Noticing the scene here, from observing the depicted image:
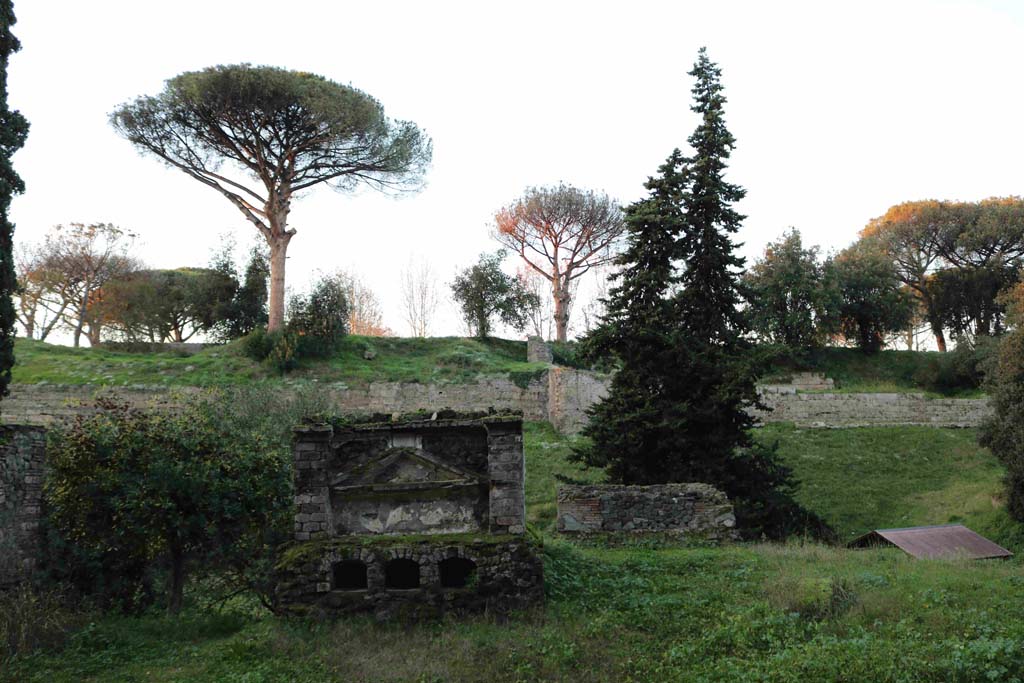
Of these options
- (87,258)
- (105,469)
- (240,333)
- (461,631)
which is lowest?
(461,631)

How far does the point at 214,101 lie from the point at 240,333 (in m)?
8.27

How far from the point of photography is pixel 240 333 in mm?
29609

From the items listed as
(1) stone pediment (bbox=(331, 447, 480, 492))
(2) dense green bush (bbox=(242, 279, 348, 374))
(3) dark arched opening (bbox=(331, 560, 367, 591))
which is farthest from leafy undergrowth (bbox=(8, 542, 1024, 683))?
(2) dense green bush (bbox=(242, 279, 348, 374))

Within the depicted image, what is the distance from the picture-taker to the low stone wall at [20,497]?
29.2 ft

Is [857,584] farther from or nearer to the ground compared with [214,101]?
nearer to the ground

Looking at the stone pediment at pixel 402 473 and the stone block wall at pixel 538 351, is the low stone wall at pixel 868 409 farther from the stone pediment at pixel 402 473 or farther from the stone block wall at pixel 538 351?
the stone pediment at pixel 402 473

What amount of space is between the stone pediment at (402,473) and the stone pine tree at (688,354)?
6960 mm

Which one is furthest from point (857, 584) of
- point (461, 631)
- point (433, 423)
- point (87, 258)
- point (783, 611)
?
point (87, 258)

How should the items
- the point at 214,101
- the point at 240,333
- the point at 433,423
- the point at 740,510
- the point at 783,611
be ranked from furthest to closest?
the point at 240,333
the point at 214,101
the point at 740,510
the point at 433,423
the point at 783,611

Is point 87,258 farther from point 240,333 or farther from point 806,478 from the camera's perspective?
point 806,478

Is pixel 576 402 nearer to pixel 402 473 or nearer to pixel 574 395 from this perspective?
pixel 574 395

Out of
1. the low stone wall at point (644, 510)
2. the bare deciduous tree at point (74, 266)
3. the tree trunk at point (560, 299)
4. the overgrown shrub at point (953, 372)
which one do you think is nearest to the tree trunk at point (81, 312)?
the bare deciduous tree at point (74, 266)

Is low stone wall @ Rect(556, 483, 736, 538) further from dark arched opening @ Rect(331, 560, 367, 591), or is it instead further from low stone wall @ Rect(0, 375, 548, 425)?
low stone wall @ Rect(0, 375, 548, 425)

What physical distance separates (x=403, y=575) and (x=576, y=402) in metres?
14.8
